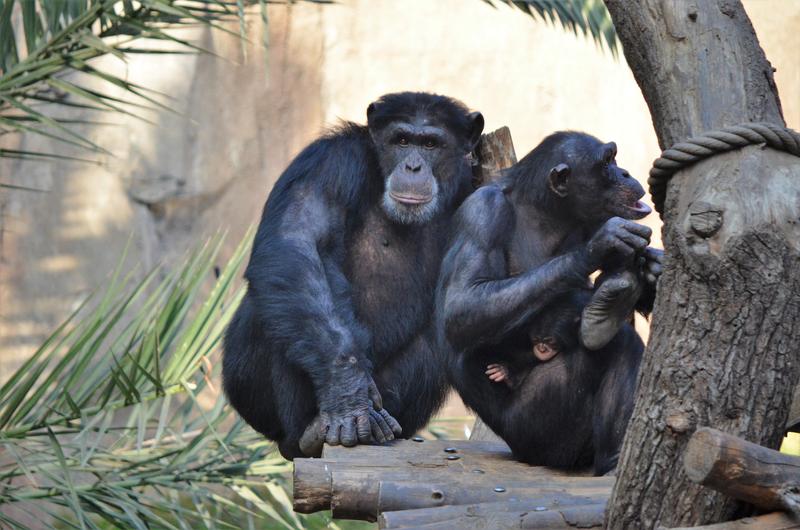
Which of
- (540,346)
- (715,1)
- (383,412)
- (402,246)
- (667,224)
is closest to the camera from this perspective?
(667,224)

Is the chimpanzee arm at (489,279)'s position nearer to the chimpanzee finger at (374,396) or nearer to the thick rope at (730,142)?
the chimpanzee finger at (374,396)

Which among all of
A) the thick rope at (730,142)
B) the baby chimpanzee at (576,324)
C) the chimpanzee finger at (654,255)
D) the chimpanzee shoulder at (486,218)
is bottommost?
the baby chimpanzee at (576,324)

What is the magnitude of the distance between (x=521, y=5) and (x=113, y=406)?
3.44 meters

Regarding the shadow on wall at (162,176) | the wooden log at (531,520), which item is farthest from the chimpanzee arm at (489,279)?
the shadow on wall at (162,176)

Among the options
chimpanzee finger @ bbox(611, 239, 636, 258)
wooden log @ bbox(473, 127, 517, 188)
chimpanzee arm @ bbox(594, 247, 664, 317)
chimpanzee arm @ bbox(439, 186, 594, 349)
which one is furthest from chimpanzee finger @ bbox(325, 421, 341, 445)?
wooden log @ bbox(473, 127, 517, 188)

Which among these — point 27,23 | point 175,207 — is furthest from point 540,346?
point 175,207

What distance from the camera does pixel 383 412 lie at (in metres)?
4.32

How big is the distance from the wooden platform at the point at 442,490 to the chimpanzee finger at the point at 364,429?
0.06 m

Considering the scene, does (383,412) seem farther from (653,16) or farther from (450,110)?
(653,16)

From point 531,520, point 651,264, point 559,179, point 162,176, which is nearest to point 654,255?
point 651,264

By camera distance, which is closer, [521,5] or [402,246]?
[402,246]

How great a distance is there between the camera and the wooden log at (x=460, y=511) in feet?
10.3

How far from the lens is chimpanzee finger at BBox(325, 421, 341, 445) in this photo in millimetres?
4141

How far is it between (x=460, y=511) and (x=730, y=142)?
1255 mm
